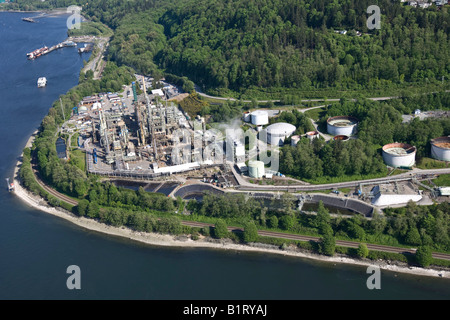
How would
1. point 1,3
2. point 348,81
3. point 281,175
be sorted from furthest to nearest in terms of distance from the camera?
point 1,3
point 348,81
point 281,175

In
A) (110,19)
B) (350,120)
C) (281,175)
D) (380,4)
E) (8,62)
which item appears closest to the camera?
(281,175)

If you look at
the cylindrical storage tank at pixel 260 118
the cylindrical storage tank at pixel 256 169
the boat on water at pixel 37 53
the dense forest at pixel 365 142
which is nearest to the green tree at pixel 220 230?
the cylindrical storage tank at pixel 256 169

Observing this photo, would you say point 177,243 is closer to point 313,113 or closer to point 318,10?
point 313,113

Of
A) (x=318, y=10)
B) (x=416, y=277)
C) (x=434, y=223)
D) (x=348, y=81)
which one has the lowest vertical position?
(x=416, y=277)

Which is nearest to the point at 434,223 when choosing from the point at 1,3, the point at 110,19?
the point at 110,19

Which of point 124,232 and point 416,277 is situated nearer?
point 416,277

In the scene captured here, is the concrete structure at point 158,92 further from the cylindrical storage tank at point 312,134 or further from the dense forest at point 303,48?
the cylindrical storage tank at point 312,134

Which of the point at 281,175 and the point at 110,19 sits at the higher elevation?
the point at 110,19
